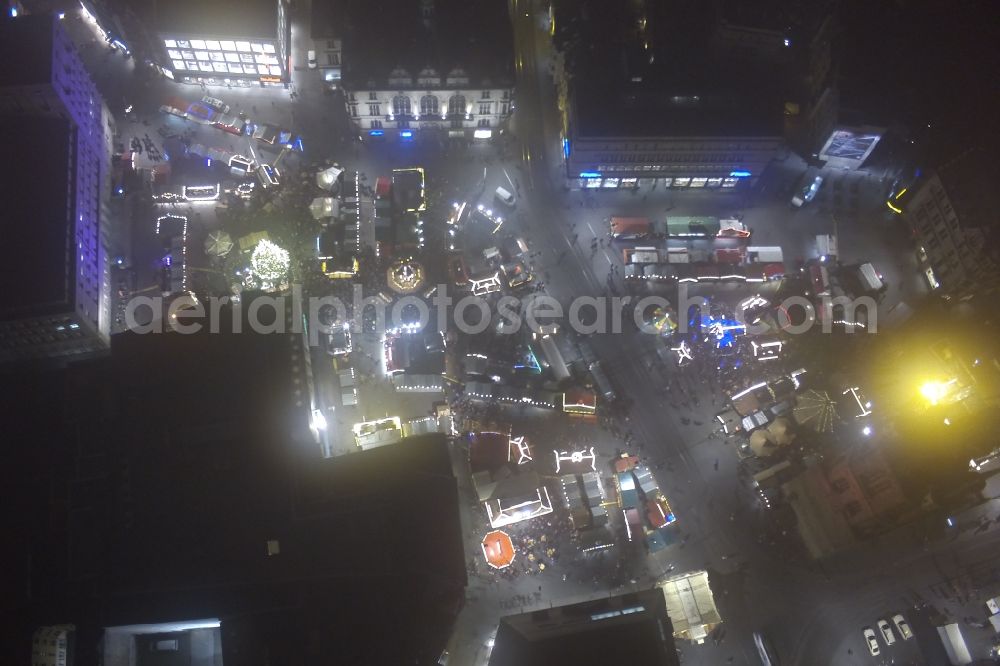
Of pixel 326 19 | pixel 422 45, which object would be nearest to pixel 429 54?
pixel 422 45

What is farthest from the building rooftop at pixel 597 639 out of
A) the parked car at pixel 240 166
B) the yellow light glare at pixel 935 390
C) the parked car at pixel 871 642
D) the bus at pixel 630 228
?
the parked car at pixel 240 166

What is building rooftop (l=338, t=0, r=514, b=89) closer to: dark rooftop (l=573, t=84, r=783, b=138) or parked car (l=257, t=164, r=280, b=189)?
dark rooftop (l=573, t=84, r=783, b=138)

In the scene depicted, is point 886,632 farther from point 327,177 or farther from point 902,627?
point 327,177

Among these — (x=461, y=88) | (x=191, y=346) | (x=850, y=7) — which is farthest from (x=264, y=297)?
(x=850, y=7)

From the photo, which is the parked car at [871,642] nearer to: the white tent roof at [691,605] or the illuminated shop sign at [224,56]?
the white tent roof at [691,605]

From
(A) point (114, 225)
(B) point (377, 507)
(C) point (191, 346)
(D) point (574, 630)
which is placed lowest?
(D) point (574, 630)

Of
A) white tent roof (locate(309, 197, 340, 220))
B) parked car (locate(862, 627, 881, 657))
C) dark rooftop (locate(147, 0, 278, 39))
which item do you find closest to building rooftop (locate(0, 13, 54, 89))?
dark rooftop (locate(147, 0, 278, 39))

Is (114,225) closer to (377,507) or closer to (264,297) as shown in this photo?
(264,297)
